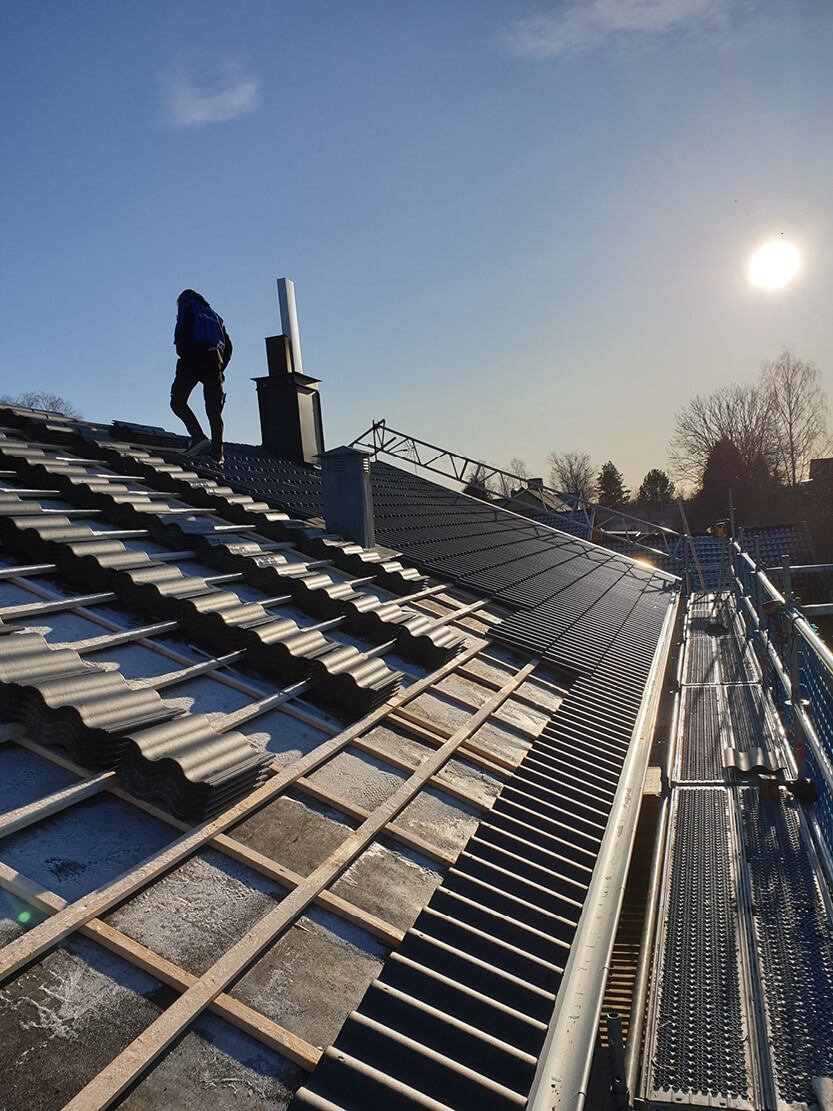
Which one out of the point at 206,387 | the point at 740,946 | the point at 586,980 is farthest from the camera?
the point at 206,387

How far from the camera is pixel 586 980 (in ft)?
9.40

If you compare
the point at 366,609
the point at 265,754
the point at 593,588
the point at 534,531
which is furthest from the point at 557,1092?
the point at 534,531

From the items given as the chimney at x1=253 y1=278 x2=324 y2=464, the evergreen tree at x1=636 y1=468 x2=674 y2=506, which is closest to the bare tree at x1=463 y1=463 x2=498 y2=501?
the chimney at x1=253 y1=278 x2=324 y2=464

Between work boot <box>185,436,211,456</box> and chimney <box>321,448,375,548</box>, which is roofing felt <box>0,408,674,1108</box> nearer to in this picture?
chimney <box>321,448,375,548</box>

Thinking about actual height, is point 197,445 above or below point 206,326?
below

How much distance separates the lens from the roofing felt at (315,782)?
7.29 ft

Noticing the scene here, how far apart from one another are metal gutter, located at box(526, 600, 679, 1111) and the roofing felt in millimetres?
62

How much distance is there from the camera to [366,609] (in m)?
5.57

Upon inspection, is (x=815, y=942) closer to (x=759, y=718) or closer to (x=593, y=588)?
(x=759, y=718)

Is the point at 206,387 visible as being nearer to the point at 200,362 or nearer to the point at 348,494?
the point at 200,362

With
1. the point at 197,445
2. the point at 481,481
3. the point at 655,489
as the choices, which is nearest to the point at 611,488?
the point at 655,489

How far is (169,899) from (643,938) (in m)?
4.00

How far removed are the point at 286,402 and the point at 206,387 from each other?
408 cm

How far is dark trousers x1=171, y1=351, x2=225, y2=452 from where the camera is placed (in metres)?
8.77
